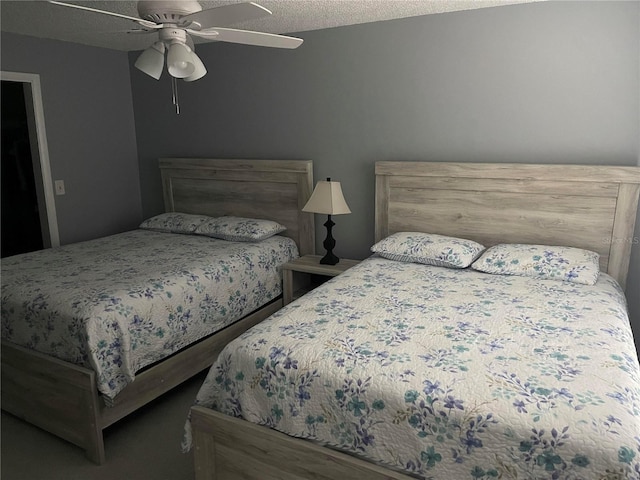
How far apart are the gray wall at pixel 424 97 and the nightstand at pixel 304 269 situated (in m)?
0.21

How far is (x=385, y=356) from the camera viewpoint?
1.64 metres

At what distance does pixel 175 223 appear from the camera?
147 inches

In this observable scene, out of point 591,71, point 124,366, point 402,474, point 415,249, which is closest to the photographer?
point 402,474

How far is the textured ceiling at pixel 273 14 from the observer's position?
2.63 m

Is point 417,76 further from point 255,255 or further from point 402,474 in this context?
point 402,474

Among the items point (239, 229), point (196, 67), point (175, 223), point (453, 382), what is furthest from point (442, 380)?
point (175, 223)

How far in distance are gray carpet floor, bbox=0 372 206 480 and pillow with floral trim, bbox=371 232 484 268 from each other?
151cm

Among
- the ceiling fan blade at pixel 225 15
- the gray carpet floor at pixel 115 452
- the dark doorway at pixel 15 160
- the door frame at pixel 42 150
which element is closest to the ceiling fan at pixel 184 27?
the ceiling fan blade at pixel 225 15

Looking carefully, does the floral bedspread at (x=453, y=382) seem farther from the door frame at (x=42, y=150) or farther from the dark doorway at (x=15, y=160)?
the dark doorway at (x=15, y=160)

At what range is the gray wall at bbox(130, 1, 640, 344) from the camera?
258 centimetres

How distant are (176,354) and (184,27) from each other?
64.7 inches

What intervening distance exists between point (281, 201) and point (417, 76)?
1.32m

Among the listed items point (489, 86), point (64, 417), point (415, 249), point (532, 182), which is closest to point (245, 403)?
point (64, 417)

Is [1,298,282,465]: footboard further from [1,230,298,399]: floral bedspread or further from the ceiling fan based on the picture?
the ceiling fan
